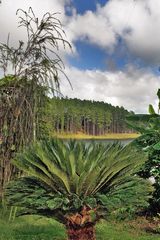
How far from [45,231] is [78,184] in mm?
4663

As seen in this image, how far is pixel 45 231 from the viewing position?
9.96 metres

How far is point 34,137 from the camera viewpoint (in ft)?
32.5

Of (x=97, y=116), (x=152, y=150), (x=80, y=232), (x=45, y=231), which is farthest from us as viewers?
(x=97, y=116)

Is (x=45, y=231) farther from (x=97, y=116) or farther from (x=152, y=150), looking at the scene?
(x=97, y=116)

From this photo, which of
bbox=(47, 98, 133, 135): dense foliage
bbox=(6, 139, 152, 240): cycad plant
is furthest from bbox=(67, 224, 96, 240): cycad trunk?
bbox=(47, 98, 133, 135): dense foliage

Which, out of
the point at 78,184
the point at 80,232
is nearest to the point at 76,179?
the point at 78,184

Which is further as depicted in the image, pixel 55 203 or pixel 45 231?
pixel 45 231

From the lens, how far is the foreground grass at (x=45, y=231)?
30.1 feet

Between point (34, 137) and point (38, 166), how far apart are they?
4.16m

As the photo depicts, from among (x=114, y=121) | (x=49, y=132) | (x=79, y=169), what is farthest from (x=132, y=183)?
(x=114, y=121)

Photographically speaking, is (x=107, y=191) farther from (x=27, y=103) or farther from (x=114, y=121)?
(x=114, y=121)

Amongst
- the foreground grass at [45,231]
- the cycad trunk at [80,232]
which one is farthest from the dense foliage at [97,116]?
the cycad trunk at [80,232]

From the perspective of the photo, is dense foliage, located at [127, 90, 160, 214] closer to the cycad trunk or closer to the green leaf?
the cycad trunk

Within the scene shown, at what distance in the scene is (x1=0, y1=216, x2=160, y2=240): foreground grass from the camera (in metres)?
9.18
